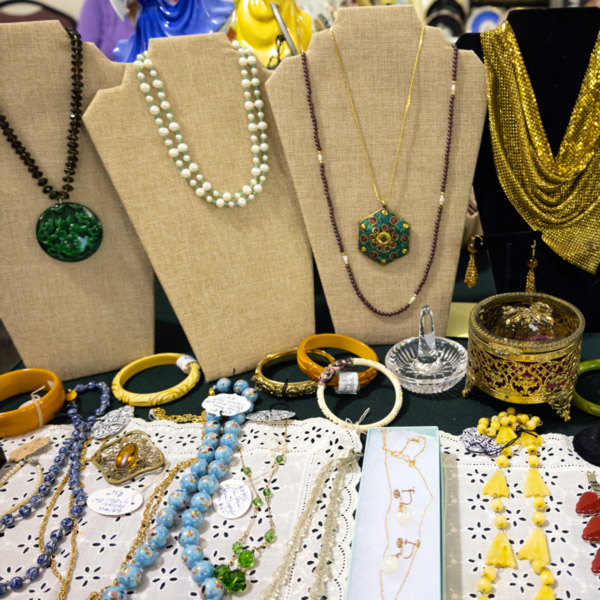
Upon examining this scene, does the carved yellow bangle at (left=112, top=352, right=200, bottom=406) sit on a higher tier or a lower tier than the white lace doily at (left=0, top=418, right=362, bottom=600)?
higher

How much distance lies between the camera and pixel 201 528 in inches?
42.1

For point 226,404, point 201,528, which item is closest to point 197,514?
point 201,528

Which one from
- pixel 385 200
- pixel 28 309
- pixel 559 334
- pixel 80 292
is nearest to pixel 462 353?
pixel 559 334

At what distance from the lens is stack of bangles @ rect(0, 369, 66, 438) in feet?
4.43

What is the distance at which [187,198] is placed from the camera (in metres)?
1.38

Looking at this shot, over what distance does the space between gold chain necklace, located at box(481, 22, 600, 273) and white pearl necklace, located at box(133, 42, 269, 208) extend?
24.0 inches

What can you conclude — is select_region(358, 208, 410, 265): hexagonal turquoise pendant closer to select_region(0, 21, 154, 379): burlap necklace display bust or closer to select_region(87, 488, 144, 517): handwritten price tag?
select_region(0, 21, 154, 379): burlap necklace display bust

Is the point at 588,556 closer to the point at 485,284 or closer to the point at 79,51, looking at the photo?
the point at 485,284

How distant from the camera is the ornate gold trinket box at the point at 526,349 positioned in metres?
1.12

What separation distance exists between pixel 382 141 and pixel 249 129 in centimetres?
35

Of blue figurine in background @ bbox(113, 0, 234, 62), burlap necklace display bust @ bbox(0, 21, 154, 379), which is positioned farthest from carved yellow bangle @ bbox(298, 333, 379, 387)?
blue figurine in background @ bbox(113, 0, 234, 62)

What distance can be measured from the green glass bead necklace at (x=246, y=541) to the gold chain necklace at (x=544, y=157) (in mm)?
933

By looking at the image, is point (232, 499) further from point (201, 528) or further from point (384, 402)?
point (384, 402)

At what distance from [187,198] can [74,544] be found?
2.74ft
